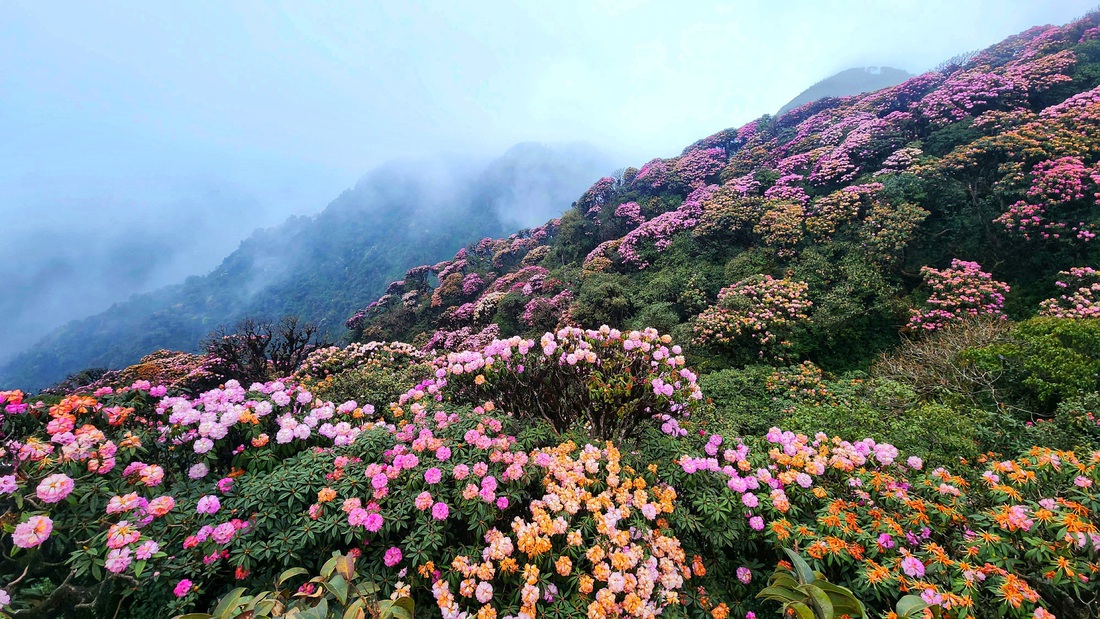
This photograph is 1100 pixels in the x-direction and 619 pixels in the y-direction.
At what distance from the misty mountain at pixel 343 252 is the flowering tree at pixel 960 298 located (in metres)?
51.8

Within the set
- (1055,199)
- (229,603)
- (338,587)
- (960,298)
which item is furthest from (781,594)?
(1055,199)

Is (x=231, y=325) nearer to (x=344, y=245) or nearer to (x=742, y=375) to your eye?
(x=344, y=245)

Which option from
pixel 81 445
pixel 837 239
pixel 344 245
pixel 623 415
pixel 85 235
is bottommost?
pixel 837 239

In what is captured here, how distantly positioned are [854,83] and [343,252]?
95090 millimetres

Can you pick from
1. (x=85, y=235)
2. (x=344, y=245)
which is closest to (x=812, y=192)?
(x=344, y=245)

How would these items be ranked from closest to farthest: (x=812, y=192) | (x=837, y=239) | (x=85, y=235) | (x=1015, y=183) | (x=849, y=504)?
(x=849, y=504), (x=1015, y=183), (x=837, y=239), (x=812, y=192), (x=85, y=235)

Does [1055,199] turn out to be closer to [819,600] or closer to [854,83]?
[819,600]

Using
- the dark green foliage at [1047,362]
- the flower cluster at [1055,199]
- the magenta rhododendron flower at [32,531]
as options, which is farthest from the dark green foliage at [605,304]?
the magenta rhododendron flower at [32,531]

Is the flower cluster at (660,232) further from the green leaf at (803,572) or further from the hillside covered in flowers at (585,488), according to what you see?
the green leaf at (803,572)

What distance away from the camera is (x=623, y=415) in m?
4.29

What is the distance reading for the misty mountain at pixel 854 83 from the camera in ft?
198

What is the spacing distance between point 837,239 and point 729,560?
1265cm

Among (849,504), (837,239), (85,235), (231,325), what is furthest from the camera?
(85,235)

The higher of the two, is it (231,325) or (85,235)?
(85,235)
